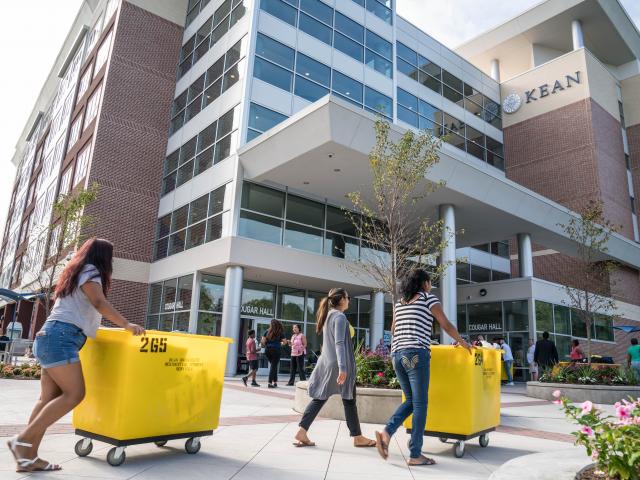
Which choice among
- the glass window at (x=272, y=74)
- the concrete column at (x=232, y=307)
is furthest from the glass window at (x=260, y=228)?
the glass window at (x=272, y=74)

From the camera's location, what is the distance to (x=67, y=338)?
388 centimetres

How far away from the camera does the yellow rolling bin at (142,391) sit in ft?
13.4

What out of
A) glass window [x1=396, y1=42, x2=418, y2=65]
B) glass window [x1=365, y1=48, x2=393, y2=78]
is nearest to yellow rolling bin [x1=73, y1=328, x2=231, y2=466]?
glass window [x1=365, y1=48, x2=393, y2=78]

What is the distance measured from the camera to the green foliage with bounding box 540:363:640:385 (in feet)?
40.2

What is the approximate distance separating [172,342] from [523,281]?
808 inches

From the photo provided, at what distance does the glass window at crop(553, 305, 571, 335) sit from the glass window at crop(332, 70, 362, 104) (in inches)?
527

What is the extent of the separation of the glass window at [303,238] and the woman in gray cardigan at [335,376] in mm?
13145

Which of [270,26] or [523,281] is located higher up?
[270,26]

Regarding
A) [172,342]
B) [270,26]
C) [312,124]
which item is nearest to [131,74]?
[270,26]

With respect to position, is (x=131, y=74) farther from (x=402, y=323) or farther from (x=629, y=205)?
(x=629, y=205)

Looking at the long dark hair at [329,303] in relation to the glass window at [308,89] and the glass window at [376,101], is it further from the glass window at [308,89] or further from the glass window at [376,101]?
the glass window at [376,101]

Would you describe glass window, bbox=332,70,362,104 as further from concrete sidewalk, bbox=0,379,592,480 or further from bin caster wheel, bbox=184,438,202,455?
bin caster wheel, bbox=184,438,202,455

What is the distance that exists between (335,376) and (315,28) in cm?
1911

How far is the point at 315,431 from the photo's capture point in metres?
6.39
